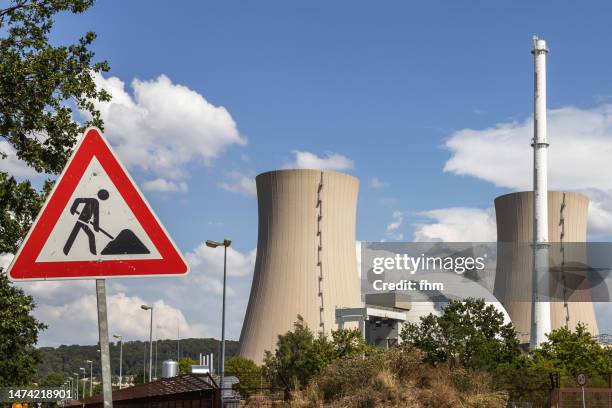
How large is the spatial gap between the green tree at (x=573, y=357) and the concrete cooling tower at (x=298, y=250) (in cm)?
1178

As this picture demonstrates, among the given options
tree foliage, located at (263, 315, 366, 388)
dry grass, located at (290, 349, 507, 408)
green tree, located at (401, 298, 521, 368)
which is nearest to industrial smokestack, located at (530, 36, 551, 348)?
green tree, located at (401, 298, 521, 368)

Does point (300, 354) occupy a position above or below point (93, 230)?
below

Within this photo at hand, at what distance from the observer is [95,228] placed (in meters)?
3.53

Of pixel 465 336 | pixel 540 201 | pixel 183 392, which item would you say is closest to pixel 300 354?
pixel 465 336

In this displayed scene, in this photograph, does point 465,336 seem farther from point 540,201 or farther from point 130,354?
point 130,354

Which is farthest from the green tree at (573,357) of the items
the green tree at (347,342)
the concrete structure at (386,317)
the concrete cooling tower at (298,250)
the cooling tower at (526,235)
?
the concrete structure at (386,317)

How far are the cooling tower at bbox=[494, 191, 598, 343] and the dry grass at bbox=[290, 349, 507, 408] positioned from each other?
4155 cm

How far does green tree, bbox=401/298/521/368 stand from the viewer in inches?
1544

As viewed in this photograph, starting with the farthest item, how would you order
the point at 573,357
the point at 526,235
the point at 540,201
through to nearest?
the point at 540,201 → the point at 526,235 → the point at 573,357

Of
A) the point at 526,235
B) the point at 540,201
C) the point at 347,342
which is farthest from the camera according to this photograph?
the point at 540,201

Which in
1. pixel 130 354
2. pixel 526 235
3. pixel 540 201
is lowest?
pixel 130 354

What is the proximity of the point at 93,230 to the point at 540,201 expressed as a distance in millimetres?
55890

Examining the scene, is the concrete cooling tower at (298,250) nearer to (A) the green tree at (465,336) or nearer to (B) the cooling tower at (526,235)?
(A) the green tree at (465,336)

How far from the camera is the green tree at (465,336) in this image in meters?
39.2
